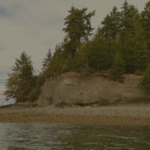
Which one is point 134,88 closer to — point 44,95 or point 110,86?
point 110,86

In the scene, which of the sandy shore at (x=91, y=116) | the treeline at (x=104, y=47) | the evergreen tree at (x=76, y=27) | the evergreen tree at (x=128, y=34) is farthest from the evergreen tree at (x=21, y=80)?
the sandy shore at (x=91, y=116)

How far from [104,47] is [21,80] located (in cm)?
2561

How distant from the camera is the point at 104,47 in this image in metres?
68.8

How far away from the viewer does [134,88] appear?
62188 millimetres

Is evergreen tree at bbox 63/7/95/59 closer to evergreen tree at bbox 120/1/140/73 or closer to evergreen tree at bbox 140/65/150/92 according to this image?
evergreen tree at bbox 120/1/140/73

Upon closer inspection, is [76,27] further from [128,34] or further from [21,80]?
[21,80]

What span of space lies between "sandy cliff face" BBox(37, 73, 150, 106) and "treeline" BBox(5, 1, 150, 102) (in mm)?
1690

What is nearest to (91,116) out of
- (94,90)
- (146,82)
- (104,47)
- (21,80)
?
(146,82)

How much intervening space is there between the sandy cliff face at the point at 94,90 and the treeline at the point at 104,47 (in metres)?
1.69

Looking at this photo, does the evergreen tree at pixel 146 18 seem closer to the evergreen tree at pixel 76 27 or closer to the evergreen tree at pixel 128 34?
the evergreen tree at pixel 128 34

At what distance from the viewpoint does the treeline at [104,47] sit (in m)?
66.2

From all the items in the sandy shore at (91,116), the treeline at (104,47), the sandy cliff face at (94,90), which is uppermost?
the treeline at (104,47)

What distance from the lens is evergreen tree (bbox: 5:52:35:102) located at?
3383 inches

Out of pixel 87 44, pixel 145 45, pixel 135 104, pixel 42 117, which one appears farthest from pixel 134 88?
pixel 42 117
